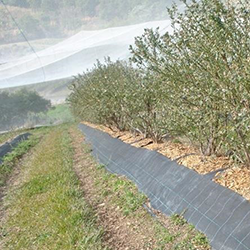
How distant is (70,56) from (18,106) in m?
18.4

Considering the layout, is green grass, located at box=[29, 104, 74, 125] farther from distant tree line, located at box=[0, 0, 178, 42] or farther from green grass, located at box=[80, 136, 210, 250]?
green grass, located at box=[80, 136, 210, 250]

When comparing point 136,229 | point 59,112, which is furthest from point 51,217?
point 59,112

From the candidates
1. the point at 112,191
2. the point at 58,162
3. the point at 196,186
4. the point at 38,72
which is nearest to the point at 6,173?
the point at 58,162

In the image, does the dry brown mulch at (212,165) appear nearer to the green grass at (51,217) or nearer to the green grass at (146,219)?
the green grass at (146,219)

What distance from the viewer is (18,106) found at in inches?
1273

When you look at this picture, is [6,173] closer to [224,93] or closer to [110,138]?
[110,138]

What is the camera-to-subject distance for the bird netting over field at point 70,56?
14008mm

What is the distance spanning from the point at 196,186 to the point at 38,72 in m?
13.8

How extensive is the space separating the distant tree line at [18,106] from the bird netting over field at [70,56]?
14001 millimetres

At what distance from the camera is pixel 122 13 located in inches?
611

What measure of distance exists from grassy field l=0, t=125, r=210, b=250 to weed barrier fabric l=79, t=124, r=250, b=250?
10cm

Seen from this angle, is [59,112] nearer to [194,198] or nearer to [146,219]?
[146,219]

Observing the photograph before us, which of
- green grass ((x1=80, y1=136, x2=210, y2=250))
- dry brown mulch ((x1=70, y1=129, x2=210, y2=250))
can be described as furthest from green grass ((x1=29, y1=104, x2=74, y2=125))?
dry brown mulch ((x1=70, y1=129, x2=210, y2=250))

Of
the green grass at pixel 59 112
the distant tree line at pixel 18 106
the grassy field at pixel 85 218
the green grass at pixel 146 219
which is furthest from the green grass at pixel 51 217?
the green grass at pixel 59 112
